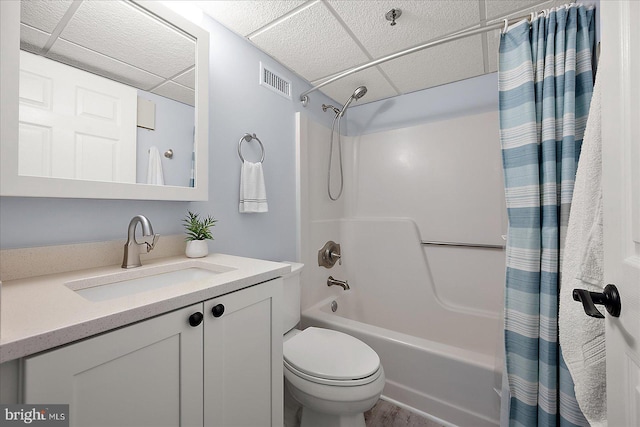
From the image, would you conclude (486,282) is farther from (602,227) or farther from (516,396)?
(602,227)

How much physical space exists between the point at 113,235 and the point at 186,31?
902 mm

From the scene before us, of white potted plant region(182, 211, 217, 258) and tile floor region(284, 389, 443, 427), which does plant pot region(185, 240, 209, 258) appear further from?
tile floor region(284, 389, 443, 427)

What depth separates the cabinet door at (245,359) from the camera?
2.40ft

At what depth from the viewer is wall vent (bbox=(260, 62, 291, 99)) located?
1592 mm

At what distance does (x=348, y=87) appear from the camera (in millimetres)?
2047

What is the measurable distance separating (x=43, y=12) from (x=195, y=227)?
2.67ft

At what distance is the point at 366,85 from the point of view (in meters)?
2.04

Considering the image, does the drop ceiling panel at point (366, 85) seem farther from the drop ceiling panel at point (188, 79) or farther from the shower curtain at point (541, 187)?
the drop ceiling panel at point (188, 79)

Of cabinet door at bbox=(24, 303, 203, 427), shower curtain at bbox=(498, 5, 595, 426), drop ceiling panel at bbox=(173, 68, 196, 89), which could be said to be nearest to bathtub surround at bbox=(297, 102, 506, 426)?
shower curtain at bbox=(498, 5, 595, 426)

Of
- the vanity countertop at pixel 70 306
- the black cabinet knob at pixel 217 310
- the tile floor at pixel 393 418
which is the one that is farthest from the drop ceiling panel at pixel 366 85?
the tile floor at pixel 393 418

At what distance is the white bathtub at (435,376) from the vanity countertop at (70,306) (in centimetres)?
93

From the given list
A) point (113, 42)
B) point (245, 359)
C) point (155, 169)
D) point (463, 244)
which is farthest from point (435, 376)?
point (113, 42)

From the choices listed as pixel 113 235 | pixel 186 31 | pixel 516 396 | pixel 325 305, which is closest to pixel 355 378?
pixel 516 396

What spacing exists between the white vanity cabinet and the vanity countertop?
22mm
